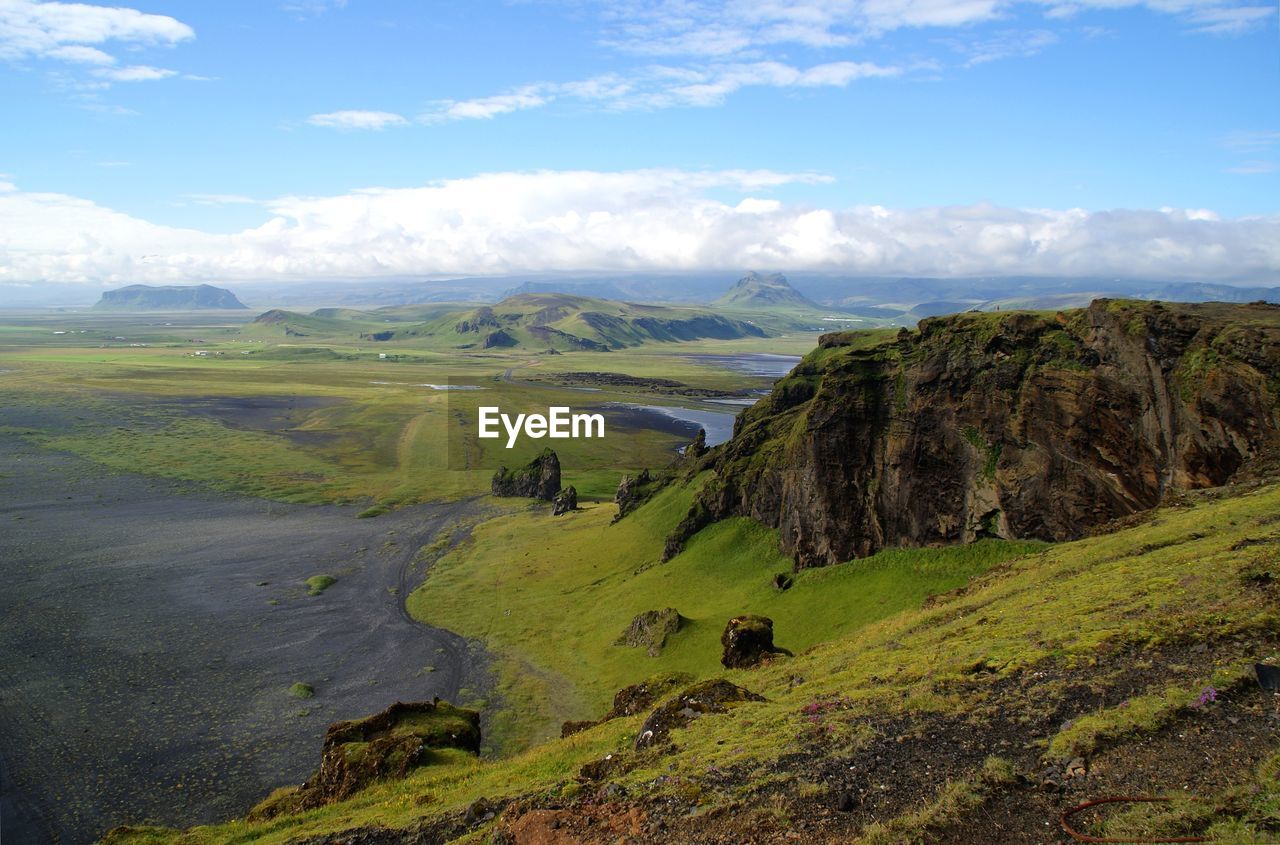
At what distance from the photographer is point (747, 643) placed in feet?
144

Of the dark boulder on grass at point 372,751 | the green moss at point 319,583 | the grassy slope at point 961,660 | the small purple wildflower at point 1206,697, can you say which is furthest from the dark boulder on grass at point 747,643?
the green moss at point 319,583

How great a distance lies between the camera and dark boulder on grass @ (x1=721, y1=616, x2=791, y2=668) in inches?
1709

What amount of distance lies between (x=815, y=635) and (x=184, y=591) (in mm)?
68266

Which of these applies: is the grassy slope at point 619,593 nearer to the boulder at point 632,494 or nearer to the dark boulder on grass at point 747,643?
the boulder at point 632,494

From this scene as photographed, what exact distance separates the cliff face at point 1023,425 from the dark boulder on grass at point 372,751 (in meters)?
34.9

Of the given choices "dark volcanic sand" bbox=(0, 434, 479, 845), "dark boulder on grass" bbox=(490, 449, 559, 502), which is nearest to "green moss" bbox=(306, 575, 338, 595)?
"dark volcanic sand" bbox=(0, 434, 479, 845)

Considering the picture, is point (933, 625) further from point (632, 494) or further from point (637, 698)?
point (632, 494)

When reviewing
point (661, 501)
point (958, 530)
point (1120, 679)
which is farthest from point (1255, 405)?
point (661, 501)

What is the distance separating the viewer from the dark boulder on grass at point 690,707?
93.7 ft

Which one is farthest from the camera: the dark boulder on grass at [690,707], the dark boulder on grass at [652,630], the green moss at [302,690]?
the dark boulder on grass at [652,630]

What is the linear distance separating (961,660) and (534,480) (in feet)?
334

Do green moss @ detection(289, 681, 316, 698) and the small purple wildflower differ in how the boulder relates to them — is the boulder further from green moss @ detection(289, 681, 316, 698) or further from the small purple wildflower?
the small purple wildflower

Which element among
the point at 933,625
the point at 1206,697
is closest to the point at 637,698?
the point at 933,625

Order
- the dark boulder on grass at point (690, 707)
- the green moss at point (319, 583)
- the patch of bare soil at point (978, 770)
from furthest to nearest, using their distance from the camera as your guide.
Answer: the green moss at point (319, 583)
the dark boulder on grass at point (690, 707)
the patch of bare soil at point (978, 770)
